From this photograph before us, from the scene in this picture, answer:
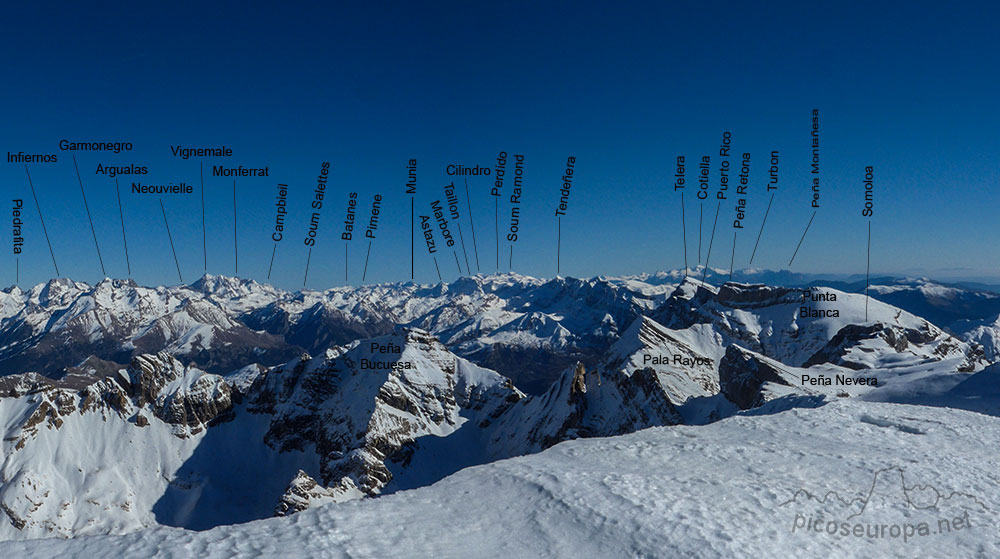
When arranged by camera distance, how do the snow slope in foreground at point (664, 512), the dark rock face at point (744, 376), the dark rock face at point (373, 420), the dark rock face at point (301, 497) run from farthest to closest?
the dark rock face at point (373, 420) < the dark rock face at point (744, 376) < the dark rock face at point (301, 497) < the snow slope in foreground at point (664, 512)

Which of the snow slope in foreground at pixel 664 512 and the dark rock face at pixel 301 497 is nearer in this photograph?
the snow slope in foreground at pixel 664 512

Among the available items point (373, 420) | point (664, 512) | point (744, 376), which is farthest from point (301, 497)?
point (744, 376)

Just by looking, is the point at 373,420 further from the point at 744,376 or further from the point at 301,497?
the point at 744,376

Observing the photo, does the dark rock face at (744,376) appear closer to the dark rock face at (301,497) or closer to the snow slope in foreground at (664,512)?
the dark rock face at (301,497)

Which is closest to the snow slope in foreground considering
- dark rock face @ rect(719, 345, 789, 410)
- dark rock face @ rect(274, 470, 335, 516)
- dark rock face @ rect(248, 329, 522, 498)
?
dark rock face @ rect(274, 470, 335, 516)

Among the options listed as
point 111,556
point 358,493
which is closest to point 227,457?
point 358,493

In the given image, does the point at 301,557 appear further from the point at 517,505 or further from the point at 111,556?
the point at 517,505

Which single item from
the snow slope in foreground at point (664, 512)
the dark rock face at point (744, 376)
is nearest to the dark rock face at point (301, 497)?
the snow slope in foreground at point (664, 512)
